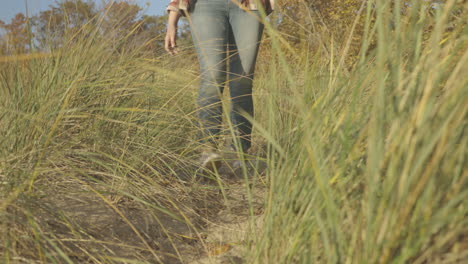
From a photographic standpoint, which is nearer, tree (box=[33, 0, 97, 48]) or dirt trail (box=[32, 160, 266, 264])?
dirt trail (box=[32, 160, 266, 264])

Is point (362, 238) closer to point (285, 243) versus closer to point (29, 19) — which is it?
point (285, 243)

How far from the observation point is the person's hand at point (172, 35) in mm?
2401

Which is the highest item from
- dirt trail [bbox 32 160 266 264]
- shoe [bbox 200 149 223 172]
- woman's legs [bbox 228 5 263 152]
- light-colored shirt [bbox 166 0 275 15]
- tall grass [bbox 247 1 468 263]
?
light-colored shirt [bbox 166 0 275 15]

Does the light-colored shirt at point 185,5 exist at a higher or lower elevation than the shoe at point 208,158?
higher

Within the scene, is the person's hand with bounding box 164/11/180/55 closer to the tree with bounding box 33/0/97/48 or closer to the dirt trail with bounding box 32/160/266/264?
the tree with bounding box 33/0/97/48

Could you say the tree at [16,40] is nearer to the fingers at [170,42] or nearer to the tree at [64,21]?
the tree at [64,21]

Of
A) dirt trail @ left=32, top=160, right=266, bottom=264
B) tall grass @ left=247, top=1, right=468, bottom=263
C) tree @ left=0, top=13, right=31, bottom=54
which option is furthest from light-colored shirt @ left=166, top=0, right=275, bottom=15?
tall grass @ left=247, top=1, right=468, bottom=263

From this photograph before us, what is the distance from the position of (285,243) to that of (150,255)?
0.65m

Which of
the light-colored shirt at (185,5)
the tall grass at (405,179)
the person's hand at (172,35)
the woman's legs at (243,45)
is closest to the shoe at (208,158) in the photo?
the woman's legs at (243,45)

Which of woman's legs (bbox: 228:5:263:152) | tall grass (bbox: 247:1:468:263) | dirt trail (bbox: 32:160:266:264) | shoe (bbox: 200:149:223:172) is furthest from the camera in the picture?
woman's legs (bbox: 228:5:263:152)

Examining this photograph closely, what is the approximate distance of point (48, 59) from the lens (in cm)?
214

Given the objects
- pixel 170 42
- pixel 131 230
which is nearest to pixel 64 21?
pixel 170 42

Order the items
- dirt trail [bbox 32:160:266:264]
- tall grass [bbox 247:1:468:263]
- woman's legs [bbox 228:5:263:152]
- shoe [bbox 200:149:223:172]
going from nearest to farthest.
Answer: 1. tall grass [bbox 247:1:468:263]
2. dirt trail [bbox 32:160:266:264]
3. shoe [bbox 200:149:223:172]
4. woman's legs [bbox 228:5:263:152]

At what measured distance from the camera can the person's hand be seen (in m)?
2.40
